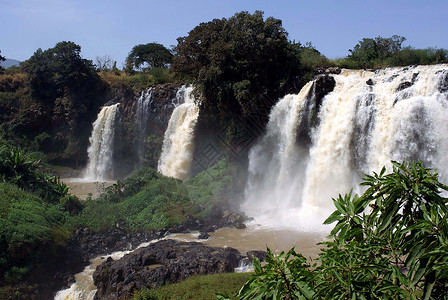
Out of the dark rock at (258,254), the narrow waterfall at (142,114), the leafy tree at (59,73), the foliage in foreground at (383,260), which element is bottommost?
the dark rock at (258,254)

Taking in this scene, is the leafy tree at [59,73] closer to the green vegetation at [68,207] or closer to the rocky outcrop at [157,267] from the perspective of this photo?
the green vegetation at [68,207]

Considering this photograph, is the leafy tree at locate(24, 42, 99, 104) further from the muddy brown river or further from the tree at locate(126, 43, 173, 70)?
the muddy brown river

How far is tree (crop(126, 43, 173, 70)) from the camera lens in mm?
36625

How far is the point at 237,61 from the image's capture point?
2119 centimetres

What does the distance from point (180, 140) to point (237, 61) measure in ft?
19.1

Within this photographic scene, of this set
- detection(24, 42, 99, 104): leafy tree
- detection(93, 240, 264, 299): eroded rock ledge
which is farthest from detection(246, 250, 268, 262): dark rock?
detection(24, 42, 99, 104): leafy tree

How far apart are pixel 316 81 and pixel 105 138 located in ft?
52.9

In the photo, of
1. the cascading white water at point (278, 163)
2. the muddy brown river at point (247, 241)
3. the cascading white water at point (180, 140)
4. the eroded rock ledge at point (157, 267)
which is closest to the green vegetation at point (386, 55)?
the cascading white water at point (278, 163)

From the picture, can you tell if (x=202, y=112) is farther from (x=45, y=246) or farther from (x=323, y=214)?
(x=45, y=246)

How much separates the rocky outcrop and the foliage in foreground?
7.63 metres

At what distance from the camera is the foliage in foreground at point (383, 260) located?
304 cm

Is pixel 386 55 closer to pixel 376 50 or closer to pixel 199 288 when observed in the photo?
pixel 376 50

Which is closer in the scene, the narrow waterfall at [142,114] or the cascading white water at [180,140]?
the cascading white water at [180,140]

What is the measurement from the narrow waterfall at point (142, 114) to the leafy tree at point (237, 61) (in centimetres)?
473
